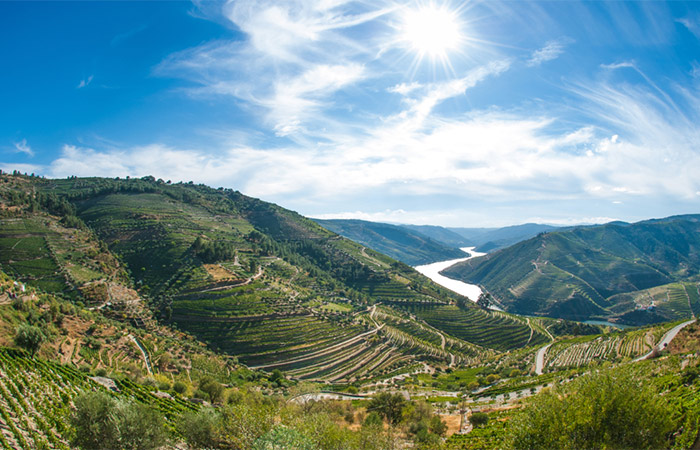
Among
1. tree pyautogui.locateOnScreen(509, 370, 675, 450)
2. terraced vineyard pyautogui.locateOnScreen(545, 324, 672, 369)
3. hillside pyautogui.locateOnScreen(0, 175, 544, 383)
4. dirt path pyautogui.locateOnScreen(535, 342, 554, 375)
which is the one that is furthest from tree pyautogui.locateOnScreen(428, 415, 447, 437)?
terraced vineyard pyautogui.locateOnScreen(545, 324, 672, 369)

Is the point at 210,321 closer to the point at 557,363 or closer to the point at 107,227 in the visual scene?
the point at 107,227

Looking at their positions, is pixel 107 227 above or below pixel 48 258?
above

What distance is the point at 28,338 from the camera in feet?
156

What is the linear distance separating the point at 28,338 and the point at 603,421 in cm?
7496

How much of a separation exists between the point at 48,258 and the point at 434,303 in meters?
162

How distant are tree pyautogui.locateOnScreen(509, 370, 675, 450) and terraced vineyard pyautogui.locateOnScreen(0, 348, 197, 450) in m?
41.7

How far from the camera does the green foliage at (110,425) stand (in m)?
26.5

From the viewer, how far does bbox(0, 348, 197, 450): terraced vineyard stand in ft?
94.4

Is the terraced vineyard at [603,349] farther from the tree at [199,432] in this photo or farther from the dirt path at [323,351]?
the tree at [199,432]

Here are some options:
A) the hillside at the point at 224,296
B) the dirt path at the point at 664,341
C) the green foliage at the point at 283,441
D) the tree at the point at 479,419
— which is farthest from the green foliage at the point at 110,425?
the dirt path at the point at 664,341

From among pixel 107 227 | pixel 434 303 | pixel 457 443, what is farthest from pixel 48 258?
pixel 434 303

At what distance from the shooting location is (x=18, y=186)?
176m

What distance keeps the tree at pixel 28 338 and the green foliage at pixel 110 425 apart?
32.7 metres

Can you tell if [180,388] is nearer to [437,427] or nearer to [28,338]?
[28,338]
